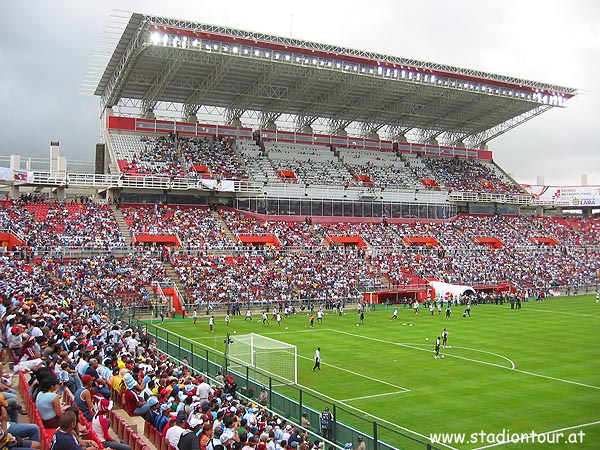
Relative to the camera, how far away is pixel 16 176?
57.9 metres

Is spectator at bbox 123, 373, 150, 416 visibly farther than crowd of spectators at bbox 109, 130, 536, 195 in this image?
No

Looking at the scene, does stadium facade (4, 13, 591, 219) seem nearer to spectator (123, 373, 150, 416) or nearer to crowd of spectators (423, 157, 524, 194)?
crowd of spectators (423, 157, 524, 194)

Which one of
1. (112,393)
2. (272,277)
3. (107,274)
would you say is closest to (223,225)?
(272,277)

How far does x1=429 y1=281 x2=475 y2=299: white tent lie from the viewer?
190 feet

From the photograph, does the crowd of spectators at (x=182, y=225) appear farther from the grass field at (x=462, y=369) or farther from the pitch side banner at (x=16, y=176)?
the grass field at (x=462, y=369)

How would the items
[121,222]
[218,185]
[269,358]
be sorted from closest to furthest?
[269,358], [121,222], [218,185]

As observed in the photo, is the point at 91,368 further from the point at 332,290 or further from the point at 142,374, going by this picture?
the point at 332,290

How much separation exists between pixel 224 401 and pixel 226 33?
167 ft

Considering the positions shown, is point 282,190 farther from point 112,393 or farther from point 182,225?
point 112,393

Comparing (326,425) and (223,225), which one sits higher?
(223,225)

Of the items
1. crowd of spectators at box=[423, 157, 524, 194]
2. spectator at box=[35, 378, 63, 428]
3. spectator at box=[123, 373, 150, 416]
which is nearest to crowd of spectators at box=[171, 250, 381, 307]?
crowd of spectators at box=[423, 157, 524, 194]

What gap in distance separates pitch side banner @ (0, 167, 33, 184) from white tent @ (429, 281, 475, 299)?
41.6 m

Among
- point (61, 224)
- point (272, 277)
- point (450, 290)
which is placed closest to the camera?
point (61, 224)

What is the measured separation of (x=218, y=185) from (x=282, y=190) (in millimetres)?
7846
